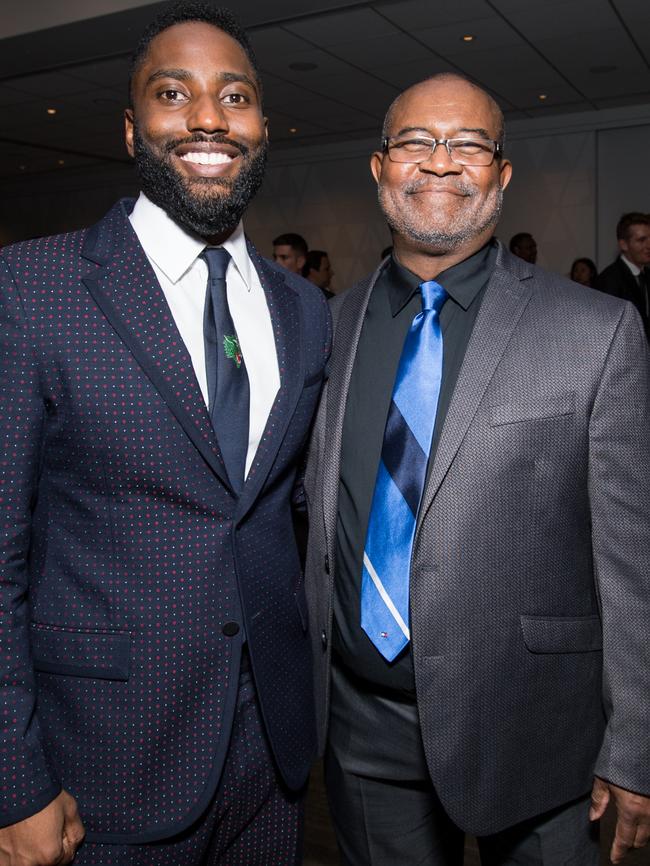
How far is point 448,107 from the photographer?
1522mm

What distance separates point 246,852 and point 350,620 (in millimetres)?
412

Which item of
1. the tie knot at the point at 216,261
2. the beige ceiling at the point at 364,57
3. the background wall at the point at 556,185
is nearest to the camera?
the tie knot at the point at 216,261

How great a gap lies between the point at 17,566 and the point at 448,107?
1.09 meters

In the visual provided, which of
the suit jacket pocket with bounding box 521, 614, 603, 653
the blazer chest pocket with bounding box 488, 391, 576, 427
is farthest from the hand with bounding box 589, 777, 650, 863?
the blazer chest pocket with bounding box 488, 391, 576, 427

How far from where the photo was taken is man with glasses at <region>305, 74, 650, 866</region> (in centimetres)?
136

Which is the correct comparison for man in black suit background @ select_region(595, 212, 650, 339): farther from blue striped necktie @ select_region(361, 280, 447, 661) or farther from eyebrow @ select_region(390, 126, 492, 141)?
blue striped necktie @ select_region(361, 280, 447, 661)

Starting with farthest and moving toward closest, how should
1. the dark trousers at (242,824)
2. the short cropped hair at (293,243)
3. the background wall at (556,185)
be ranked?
the background wall at (556,185) < the short cropped hair at (293,243) < the dark trousers at (242,824)

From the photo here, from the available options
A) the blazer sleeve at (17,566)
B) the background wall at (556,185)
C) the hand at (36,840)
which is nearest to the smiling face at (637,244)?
the background wall at (556,185)

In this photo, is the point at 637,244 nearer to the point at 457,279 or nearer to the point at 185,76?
the point at 457,279

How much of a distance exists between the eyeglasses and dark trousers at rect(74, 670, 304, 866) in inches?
38.3

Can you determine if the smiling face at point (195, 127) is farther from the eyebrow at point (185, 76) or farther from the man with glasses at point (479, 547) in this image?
the man with glasses at point (479, 547)

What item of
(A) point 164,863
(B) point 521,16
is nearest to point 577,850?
(A) point 164,863

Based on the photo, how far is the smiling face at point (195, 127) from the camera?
129 centimetres

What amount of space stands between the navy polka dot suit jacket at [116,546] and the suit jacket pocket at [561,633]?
48cm
